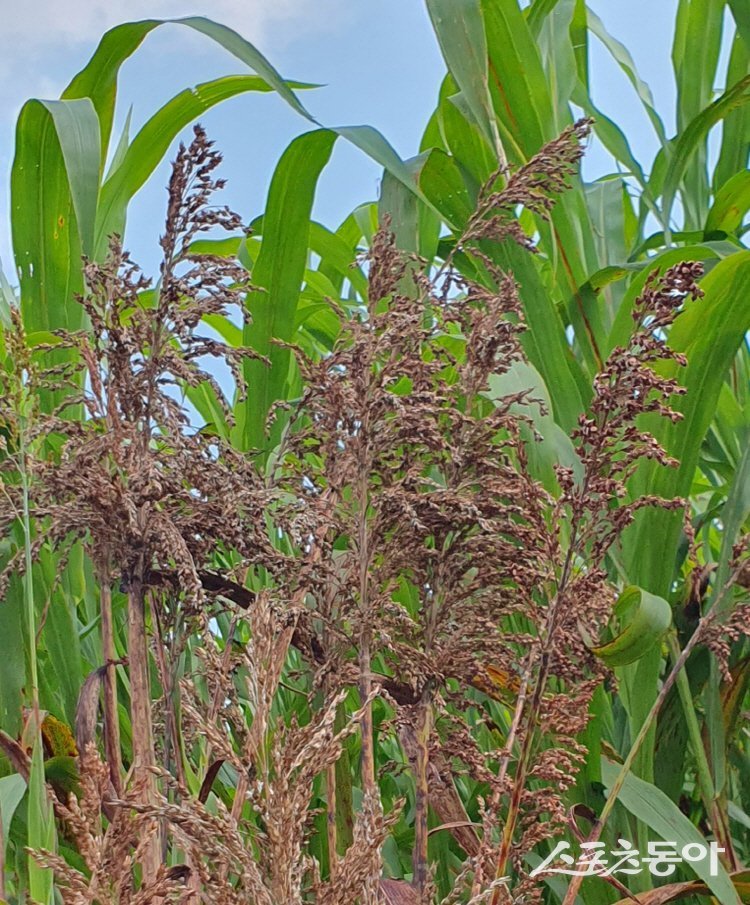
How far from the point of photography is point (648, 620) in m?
0.69

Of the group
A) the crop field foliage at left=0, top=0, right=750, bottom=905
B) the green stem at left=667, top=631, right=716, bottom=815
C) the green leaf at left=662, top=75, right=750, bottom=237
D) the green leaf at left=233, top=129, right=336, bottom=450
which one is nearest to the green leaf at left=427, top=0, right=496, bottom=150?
the crop field foliage at left=0, top=0, right=750, bottom=905

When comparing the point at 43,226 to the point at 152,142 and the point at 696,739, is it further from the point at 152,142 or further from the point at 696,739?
the point at 696,739

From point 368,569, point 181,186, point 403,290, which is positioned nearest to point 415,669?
point 368,569

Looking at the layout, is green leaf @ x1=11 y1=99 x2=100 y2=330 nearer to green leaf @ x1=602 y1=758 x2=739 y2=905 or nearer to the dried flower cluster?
the dried flower cluster

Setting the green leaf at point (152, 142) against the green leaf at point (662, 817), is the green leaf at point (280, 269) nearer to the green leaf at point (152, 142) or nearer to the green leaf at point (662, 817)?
the green leaf at point (152, 142)

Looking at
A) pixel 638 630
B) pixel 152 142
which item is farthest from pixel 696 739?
pixel 152 142

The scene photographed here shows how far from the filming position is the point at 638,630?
27.0 inches

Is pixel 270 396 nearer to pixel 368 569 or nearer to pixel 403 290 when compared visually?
pixel 403 290

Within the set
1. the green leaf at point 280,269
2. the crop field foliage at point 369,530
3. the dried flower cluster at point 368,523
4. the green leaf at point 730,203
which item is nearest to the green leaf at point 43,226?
the crop field foliage at point 369,530

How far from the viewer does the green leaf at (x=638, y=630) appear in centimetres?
69

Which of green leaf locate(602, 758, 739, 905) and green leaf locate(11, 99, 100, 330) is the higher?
green leaf locate(11, 99, 100, 330)

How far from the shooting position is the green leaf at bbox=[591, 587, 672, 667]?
2.26ft

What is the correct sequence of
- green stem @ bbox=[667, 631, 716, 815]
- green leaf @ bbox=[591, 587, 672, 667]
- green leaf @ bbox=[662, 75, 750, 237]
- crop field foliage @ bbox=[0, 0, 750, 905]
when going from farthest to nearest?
green leaf @ bbox=[662, 75, 750, 237] → green stem @ bbox=[667, 631, 716, 815] → green leaf @ bbox=[591, 587, 672, 667] → crop field foliage @ bbox=[0, 0, 750, 905]

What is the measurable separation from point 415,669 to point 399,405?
152 mm
